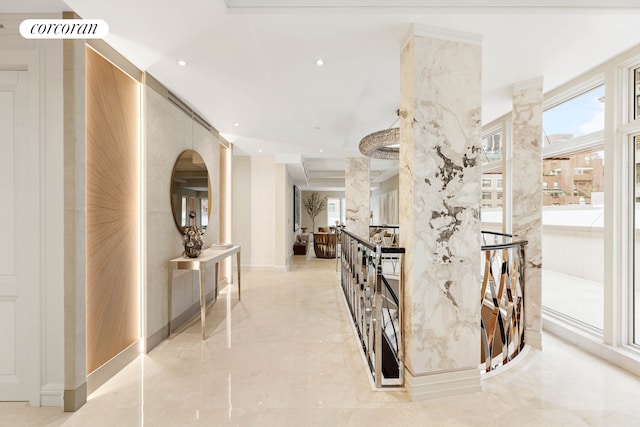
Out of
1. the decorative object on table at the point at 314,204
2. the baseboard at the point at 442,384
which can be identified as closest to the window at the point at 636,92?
the baseboard at the point at 442,384

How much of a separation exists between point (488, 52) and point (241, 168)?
5.76m

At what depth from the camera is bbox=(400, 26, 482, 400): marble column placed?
7.09 ft

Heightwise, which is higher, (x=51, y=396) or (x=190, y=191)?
(x=190, y=191)

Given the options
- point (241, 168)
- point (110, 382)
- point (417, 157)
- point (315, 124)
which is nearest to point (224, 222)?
point (241, 168)

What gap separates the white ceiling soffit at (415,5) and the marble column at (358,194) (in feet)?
17.0

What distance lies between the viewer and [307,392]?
7.23ft

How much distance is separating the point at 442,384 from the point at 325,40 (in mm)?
2778

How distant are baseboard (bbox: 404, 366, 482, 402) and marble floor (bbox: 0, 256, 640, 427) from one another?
5cm

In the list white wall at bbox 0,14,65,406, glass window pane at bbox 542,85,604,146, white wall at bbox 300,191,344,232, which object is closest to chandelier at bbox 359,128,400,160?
glass window pane at bbox 542,85,604,146

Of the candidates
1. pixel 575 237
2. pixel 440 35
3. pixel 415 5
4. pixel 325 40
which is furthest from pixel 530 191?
pixel 325 40

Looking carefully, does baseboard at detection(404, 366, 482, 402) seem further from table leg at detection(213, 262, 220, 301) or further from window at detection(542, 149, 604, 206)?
table leg at detection(213, 262, 220, 301)

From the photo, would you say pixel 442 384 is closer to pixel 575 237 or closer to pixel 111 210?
pixel 575 237

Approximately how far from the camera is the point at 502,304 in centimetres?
A: 392

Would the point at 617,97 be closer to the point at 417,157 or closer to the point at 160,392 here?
the point at 417,157
